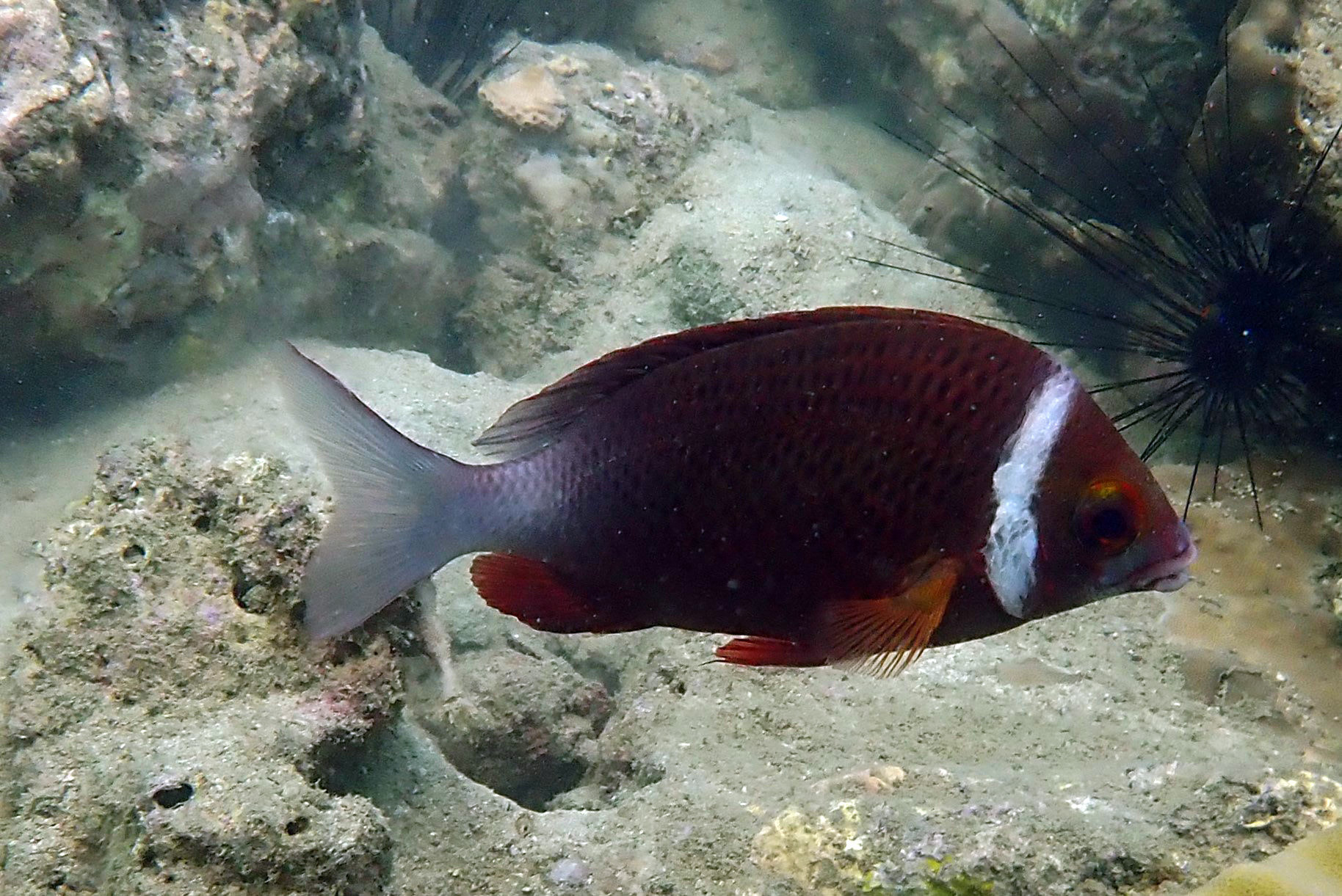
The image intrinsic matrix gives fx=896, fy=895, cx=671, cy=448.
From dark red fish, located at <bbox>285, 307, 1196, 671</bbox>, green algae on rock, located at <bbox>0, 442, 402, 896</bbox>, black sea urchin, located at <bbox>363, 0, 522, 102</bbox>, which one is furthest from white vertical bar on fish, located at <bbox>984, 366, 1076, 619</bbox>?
black sea urchin, located at <bbox>363, 0, 522, 102</bbox>

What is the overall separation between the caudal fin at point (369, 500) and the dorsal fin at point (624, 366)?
13 cm

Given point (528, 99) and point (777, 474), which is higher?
point (528, 99)

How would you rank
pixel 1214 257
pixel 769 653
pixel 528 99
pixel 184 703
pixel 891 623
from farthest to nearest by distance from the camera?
pixel 528 99, pixel 1214 257, pixel 184 703, pixel 769 653, pixel 891 623

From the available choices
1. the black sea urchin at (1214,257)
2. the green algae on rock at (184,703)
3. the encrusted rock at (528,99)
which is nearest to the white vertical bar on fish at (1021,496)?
the green algae on rock at (184,703)

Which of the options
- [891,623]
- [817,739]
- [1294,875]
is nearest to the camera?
[891,623]

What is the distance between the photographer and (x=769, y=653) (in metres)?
1.56

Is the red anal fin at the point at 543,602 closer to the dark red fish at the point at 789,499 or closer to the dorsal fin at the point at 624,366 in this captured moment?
the dark red fish at the point at 789,499

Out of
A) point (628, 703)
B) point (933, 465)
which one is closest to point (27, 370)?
point (628, 703)

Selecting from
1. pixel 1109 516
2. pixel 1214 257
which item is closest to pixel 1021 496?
pixel 1109 516

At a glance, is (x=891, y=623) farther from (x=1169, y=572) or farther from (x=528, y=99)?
(x=528, y=99)

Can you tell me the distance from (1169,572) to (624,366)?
0.98 metres

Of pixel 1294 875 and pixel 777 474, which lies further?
pixel 1294 875

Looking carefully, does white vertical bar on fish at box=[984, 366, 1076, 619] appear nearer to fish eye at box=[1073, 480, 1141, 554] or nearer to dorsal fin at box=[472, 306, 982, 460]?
fish eye at box=[1073, 480, 1141, 554]

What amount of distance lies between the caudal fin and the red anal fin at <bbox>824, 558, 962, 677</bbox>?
A: 661 millimetres
